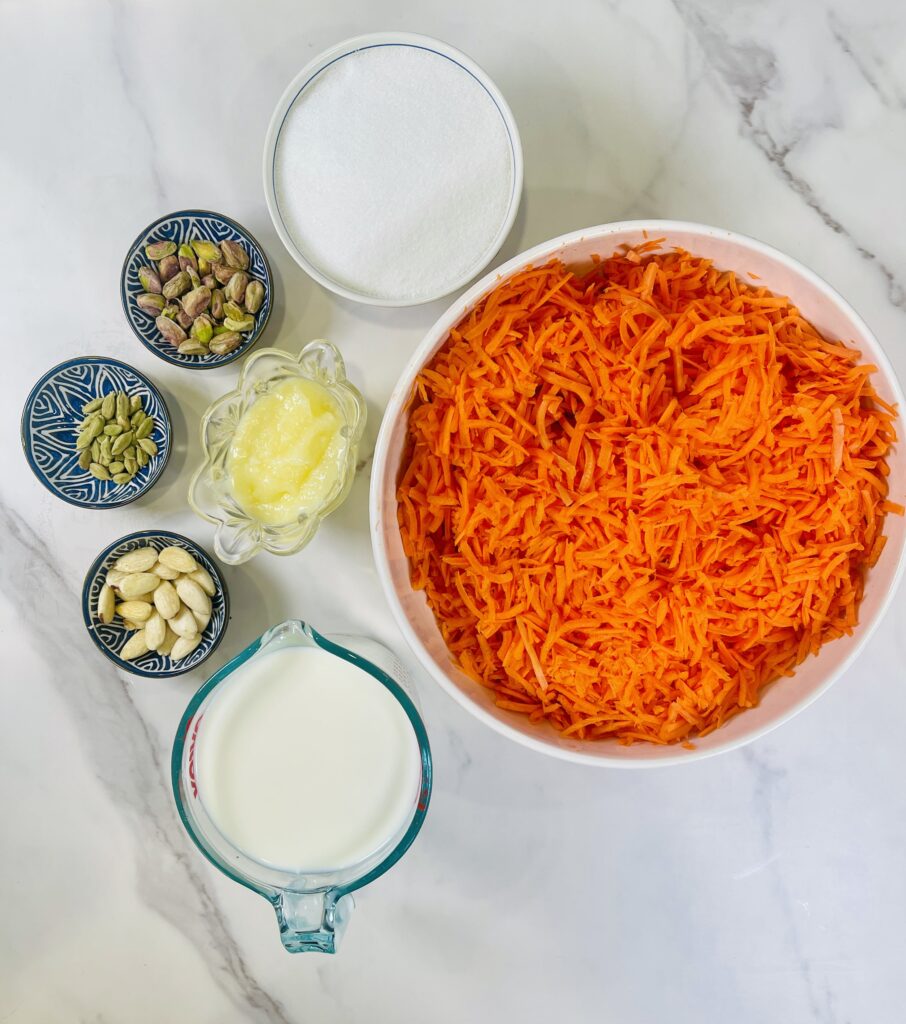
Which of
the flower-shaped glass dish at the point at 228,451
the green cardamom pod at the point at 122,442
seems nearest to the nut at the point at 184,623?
the flower-shaped glass dish at the point at 228,451

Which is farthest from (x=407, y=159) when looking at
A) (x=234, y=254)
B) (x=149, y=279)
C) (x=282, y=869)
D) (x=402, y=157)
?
(x=282, y=869)

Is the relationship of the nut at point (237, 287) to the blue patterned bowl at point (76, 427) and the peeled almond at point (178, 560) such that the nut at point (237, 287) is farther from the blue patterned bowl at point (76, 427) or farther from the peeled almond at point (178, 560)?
the peeled almond at point (178, 560)

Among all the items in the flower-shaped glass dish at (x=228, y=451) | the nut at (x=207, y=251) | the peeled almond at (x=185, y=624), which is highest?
the nut at (x=207, y=251)

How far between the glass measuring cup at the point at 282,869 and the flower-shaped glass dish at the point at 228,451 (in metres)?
0.12

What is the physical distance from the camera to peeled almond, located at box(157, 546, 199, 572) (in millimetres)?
1191

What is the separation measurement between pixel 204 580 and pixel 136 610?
11 centimetres

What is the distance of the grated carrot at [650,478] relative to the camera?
38.0 inches

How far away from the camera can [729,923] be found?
4.30ft

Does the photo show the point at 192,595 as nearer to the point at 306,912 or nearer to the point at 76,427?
the point at 76,427

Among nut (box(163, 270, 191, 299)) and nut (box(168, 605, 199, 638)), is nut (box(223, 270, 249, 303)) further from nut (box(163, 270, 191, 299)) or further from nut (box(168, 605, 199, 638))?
nut (box(168, 605, 199, 638))

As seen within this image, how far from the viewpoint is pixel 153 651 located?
121 centimetres

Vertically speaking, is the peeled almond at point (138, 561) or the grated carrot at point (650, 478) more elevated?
the grated carrot at point (650, 478)

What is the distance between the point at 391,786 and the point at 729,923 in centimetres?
63

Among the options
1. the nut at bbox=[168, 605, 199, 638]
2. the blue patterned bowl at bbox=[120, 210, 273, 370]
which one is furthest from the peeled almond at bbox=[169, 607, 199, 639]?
the blue patterned bowl at bbox=[120, 210, 273, 370]
